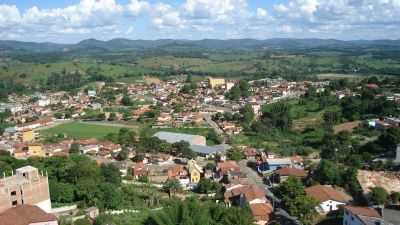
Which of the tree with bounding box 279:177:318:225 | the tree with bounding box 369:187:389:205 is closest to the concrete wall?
the tree with bounding box 279:177:318:225

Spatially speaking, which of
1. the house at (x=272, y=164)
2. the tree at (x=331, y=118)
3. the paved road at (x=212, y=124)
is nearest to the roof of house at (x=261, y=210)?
the house at (x=272, y=164)

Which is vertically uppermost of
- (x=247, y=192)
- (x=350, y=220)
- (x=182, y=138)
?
(x=350, y=220)

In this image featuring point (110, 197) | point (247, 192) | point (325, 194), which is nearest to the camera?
point (110, 197)

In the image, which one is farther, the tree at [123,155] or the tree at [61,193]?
the tree at [123,155]

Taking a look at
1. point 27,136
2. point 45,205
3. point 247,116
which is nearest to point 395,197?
point 45,205

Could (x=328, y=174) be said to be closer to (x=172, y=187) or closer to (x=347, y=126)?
(x=172, y=187)

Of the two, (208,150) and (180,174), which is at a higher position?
(180,174)

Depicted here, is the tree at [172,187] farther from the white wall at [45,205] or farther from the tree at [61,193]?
the white wall at [45,205]
